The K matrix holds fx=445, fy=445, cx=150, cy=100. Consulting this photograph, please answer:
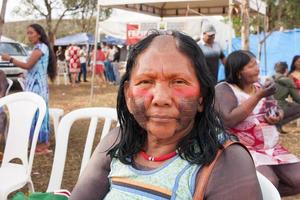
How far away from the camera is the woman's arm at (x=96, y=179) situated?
1453 millimetres

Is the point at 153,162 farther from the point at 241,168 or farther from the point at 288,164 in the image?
the point at 288,164

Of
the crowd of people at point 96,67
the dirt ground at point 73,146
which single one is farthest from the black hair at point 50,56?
the crowd of people at point 96,67

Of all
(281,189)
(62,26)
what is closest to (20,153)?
(281,189)

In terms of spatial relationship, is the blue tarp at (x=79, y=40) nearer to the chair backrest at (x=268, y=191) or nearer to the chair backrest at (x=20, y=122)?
the chair backrest at (x=20, y=122)

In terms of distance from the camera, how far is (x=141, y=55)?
1290mm

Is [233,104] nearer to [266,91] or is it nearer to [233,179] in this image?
[266,91]

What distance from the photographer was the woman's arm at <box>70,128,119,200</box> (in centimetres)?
145

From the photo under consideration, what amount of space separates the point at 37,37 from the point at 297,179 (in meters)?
3.33

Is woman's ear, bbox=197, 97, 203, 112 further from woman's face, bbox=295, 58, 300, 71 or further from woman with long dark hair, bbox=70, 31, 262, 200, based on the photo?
woman's face, bbox=295, 58, 300, 71

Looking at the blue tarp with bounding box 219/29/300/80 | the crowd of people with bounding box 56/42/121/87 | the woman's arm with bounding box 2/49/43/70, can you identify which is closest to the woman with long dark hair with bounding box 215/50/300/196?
the woman's arm with bounding box 2/49/43/70

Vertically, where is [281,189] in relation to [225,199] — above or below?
below

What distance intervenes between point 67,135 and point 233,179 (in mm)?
1532

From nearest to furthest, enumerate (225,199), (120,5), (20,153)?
1. (225,199)
2. (20,153)
3. (120,5)

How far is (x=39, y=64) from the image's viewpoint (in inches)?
196
